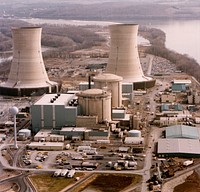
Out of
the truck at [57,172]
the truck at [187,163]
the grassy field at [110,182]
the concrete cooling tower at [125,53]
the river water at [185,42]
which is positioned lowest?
the river water at [185,42]

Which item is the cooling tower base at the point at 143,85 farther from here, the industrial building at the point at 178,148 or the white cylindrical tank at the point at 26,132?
the industrial building at the point at 178,148

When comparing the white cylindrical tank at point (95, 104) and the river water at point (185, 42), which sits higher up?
the white cylindrical tank at point (95, 104)

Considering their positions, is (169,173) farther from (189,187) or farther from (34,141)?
(34,141)

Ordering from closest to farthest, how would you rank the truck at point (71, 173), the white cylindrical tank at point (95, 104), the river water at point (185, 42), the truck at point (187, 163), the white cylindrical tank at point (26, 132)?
the truck at point (71, 173) → the truck at point (187, 163) → the white cylindrical tank at point (26, 132) → the white cylindrical tank at point (95, 104) → the river water at point (185, 42)

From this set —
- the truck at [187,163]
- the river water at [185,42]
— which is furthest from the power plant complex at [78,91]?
the river water at [185,42]

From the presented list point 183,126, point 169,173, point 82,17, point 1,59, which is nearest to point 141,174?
point 169,173

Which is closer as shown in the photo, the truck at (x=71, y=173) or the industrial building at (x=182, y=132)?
the truck at (x=71, y=173)

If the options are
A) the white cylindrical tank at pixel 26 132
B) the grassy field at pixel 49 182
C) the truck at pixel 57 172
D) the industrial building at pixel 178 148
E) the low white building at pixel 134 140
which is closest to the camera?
the grassy field at pixel 49 182
